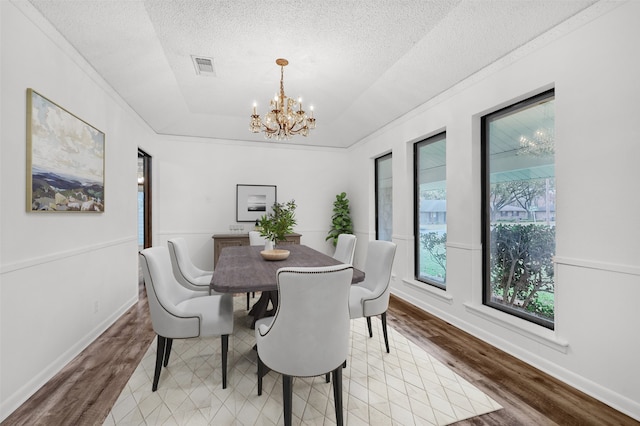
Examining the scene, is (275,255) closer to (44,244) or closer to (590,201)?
(44,244)

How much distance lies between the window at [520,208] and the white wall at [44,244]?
388 cm

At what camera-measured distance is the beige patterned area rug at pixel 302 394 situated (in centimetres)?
180

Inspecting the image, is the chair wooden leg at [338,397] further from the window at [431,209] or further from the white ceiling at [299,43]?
the white ceiling at [299,43]

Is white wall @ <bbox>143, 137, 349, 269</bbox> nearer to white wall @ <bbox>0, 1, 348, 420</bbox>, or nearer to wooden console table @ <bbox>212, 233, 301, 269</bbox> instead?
white wall @ <bbox>0, 1, 348, 420</bbox>

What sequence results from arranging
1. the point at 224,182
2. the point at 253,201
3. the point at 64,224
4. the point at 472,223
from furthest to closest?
the point at 253,201, the point at 224,182, the point at 472,223, the point at 64,224

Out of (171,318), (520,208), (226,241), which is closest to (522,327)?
(520,208)

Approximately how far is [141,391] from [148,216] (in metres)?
3.67

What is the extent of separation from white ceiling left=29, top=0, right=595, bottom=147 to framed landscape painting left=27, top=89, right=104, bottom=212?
2.31ft

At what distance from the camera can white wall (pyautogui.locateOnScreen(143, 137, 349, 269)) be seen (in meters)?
5.38

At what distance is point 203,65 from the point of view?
3.21 metres

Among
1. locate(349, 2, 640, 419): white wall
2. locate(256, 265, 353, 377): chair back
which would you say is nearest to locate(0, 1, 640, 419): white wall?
locate(349, 2, 640, 419): white wall

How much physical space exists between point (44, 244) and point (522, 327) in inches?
153

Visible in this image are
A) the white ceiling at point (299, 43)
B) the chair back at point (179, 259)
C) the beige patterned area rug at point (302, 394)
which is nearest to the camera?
the beige patterned area rug at point (302, 394)

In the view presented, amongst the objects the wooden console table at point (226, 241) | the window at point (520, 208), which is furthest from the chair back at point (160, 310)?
the wooden console table at point (226, 241)
